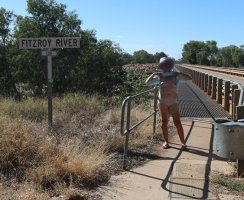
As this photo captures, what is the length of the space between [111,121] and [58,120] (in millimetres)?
1425

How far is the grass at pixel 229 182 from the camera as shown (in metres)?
5.98

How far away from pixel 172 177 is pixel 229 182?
742mm

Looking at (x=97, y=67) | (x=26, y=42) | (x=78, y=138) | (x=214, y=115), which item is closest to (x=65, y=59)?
(x=97, y=67)

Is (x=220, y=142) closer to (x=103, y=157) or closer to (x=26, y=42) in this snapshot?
(x=103, y=157)

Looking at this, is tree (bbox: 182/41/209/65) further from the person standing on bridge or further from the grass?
the grass

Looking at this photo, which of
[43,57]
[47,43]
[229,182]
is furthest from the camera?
[43,57]

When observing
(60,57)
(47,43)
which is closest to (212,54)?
(60,57)

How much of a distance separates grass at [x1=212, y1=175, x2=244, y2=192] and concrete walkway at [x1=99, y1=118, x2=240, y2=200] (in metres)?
0.14

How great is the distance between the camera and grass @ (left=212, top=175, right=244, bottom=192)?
598 centimetres

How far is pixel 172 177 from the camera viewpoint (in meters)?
6.45

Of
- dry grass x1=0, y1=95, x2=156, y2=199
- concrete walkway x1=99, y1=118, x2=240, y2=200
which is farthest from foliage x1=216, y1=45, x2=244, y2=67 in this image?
dry grass x1=0, y1=95, x2=156, y2=199

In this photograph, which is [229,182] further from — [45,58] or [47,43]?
[45,58]

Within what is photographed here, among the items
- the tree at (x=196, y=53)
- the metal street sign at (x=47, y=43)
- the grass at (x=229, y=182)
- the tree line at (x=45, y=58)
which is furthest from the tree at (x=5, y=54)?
the tree at (x=196, y=53)

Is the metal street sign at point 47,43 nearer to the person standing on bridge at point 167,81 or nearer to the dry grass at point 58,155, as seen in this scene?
the dry grass at point 58,155
